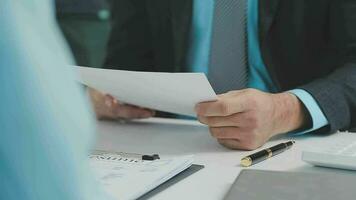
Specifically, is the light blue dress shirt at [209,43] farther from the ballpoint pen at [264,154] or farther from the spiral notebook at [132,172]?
the spiral notebook at [132,172]

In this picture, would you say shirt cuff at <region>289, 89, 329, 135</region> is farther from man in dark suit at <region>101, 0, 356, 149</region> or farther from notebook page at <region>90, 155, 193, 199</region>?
notebook page at <region>90, 155, 193, 199</region>

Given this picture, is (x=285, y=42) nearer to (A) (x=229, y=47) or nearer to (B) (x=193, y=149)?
(A) (x=229, y=47)

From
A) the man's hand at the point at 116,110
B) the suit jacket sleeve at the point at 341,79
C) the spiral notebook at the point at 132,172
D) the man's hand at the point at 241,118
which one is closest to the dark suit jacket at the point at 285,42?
the suit jacket sleeve at the point at 341,79

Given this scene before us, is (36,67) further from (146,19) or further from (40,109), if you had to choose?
(146,19)

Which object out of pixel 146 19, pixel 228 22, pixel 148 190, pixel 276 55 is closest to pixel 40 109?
pixel 148 190

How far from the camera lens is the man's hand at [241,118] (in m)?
0.89

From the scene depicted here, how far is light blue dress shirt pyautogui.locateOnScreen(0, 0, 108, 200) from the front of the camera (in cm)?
27

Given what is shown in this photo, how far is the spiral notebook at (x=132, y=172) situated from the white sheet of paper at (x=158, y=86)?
4.7 inches

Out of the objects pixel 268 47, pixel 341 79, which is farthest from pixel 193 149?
pixel 268 47

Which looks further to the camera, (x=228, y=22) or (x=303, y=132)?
(x=228, y=22)

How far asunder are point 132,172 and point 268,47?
67 cm

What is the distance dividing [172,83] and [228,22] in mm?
412

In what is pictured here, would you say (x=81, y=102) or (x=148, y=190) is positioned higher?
(x=81, y=102)

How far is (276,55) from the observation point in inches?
51.6
